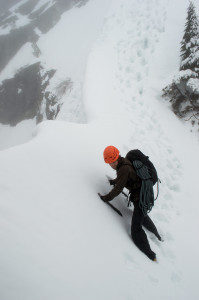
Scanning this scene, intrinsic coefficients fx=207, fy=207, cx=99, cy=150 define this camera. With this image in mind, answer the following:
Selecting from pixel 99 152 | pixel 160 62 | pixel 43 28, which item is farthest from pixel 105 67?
pixel 43 28

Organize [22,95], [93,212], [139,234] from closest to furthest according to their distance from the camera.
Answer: [93,212] → [139,234] → [22,95]

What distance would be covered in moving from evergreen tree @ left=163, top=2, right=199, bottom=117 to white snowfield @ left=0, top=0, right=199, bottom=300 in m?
0.62

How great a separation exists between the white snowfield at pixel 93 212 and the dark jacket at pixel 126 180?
41 centimetres

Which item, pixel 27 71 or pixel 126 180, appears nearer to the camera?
pixel 126 180

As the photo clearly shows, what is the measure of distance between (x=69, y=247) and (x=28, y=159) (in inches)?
60.7

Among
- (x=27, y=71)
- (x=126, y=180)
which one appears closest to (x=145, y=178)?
(x=126, y=180)

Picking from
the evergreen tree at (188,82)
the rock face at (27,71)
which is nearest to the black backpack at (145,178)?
the evergreen tree at (188,82)

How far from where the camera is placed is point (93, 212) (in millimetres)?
3131

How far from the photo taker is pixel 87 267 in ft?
7.55

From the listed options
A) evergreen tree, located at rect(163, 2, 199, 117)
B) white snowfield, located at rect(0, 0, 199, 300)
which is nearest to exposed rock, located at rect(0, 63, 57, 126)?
evergreen tree, located at rect(163, 2, 199, 117)

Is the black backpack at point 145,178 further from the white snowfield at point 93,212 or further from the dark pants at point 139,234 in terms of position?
the white snowfield at point 93,212

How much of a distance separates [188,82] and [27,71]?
103 feet

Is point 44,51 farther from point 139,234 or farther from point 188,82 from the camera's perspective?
point 139,234

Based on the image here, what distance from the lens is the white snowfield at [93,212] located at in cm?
201
